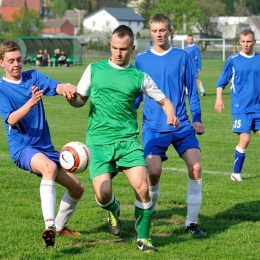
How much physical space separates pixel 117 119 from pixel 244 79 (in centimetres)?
446

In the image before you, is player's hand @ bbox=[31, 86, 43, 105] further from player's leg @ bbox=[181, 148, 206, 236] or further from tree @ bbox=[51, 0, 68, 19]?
tree @ bbox=[51, 0, 68, 19]

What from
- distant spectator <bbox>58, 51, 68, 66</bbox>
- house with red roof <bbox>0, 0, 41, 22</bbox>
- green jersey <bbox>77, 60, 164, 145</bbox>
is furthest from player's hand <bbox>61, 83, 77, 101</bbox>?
house with red roof <bbox>0, 0, 41, 22</bbox>

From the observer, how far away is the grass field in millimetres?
6496

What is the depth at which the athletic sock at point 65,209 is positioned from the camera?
7086 millimetres

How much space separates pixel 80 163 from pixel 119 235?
1253 millimetres

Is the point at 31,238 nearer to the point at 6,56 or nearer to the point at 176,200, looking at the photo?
the point at 6,56

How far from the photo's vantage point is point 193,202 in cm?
736

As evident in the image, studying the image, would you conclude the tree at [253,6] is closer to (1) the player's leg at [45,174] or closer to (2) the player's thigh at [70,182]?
(2) the player's thigh at [70,182]

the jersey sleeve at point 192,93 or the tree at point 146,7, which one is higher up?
the jersey sleeve at point 192,93

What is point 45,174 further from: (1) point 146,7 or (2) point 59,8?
(2) point 59,8

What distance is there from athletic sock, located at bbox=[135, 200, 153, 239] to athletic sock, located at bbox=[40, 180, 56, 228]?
808 mm

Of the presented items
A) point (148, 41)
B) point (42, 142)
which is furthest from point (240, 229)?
point (148, 41)

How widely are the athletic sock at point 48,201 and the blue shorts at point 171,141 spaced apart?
1386 millimetres

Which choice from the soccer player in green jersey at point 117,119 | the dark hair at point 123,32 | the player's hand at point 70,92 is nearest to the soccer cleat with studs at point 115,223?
the soccer player in green jersey at point 117,119
